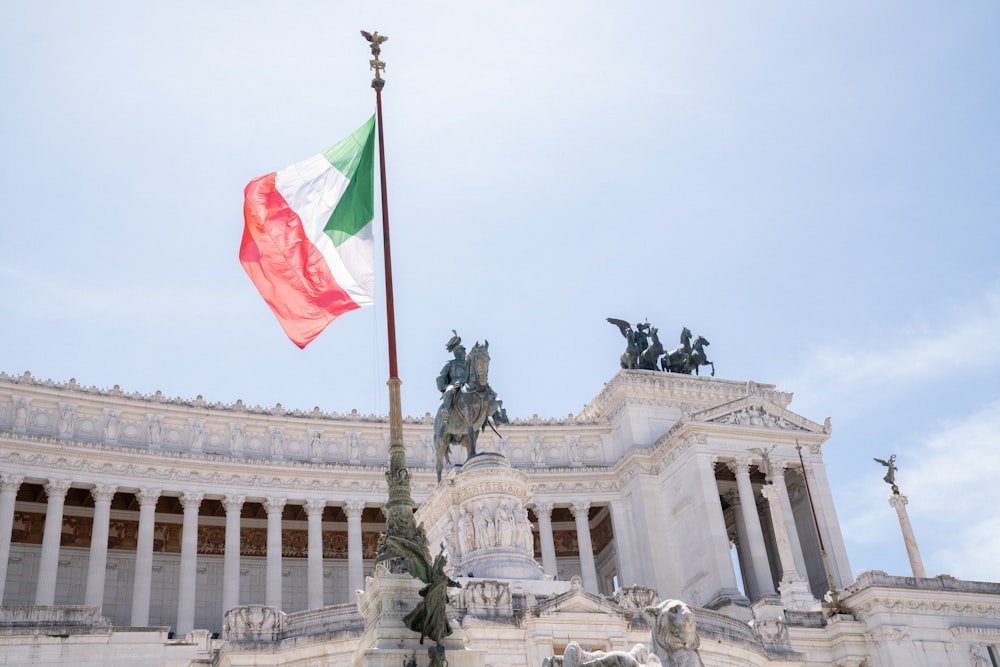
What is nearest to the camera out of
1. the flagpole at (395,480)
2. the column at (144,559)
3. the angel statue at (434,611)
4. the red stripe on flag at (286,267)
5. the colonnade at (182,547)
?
the angel statue at (434,611)

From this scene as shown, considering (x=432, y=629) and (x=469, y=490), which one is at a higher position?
(x=469, y=490)

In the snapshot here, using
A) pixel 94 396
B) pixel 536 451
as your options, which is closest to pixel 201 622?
pixel 94 396

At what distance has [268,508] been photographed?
5716cm

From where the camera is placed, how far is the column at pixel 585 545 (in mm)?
59100

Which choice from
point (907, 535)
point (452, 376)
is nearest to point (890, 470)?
point (907, 535)

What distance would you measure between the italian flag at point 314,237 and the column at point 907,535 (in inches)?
1327

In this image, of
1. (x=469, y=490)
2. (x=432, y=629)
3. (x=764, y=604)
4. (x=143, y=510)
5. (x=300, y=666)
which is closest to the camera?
(x=432, y=629)

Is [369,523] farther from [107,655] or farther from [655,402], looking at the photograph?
[107,655]

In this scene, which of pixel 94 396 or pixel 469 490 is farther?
pixel 94 396

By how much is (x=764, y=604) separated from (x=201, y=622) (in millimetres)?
31052

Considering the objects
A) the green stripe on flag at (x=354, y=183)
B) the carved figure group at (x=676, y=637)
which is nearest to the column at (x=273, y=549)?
the green stripe on flag at (x=354, y=183)

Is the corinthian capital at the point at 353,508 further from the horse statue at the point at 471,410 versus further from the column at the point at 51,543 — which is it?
the horse statue at the point at 471,410

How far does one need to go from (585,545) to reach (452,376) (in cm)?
2746

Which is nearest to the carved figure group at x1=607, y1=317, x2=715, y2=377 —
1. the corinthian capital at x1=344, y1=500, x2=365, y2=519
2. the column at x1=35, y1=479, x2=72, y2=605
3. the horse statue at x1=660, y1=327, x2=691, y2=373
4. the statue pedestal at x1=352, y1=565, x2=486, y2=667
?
the horse statue at x1=660, y1=327, x2=691, y2=373
